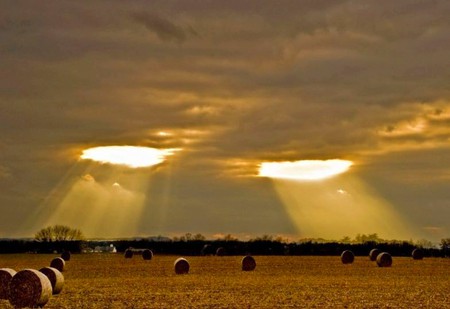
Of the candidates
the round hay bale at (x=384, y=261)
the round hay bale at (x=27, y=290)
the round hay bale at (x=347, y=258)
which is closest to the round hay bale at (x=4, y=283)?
the round hay bale at (x=27, y=290)

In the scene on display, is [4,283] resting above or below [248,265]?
below

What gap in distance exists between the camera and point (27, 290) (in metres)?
29.6

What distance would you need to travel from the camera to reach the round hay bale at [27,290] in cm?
2941

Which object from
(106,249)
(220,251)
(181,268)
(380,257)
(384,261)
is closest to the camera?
(181,268)

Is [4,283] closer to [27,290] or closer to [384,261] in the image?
[27,290]

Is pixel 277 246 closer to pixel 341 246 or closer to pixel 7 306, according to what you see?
pixel 341 246

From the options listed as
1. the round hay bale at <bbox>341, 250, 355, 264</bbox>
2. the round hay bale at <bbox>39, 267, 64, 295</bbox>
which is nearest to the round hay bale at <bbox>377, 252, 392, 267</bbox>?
the round hay bale at <bbox>341, 250, 355, 264</bbox>

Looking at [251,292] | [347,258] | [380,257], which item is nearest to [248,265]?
[380,257]

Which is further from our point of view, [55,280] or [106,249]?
[106,249]

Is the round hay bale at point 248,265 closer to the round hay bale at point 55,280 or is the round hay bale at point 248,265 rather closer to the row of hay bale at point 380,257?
the row of hay bale at point 380,257

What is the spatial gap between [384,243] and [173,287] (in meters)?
70.8

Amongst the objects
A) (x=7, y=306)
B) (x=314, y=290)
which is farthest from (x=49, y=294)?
(x=314, y=290)

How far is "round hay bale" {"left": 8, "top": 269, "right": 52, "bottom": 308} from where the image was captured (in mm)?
29406

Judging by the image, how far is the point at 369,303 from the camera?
2912cm
